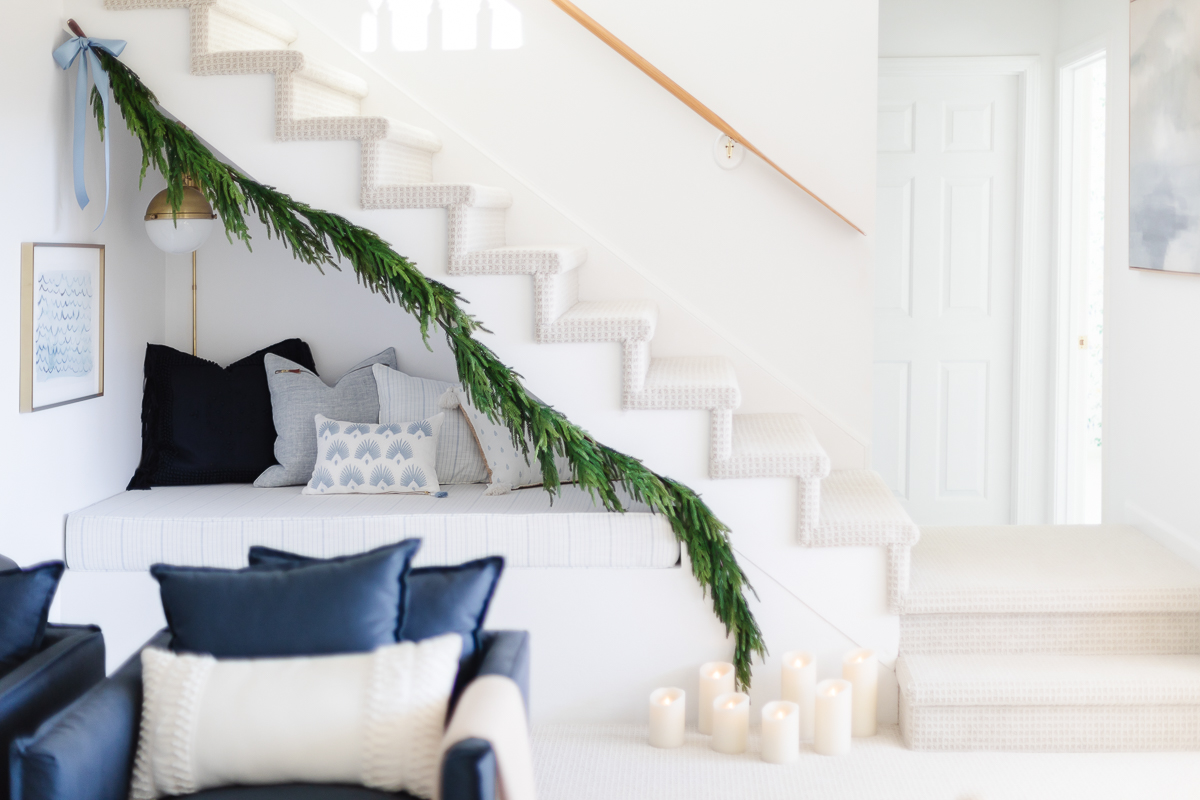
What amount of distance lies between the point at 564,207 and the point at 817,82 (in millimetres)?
895

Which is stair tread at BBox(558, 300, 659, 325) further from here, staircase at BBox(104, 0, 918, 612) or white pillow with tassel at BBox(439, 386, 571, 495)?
white pillow with tassel at BBox(439, 386, 571, 495)

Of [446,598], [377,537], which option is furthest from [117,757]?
[377,537]

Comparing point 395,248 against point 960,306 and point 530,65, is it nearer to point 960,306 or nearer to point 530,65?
point 530,65

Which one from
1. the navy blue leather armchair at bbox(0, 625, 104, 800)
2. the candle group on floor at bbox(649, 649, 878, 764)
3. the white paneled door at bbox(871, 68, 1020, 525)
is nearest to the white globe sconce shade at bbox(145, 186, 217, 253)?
the navy blue leather armchair at bbox(0, 625, 104, 800)

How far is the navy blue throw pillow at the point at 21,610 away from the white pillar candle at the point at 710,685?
5.00 ft

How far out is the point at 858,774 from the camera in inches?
98.2

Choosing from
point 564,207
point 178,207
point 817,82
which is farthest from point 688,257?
point 178,207

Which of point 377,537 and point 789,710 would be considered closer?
point 789,710

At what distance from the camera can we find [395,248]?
107 inches

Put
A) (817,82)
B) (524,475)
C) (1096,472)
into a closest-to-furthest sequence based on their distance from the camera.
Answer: (524,475)
(817,82)
(1096,472)

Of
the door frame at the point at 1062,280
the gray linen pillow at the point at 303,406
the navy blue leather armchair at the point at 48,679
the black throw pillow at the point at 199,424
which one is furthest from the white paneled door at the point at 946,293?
the navy blue leather armchair at the point at 48,679

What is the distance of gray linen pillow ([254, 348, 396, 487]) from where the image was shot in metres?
3.20

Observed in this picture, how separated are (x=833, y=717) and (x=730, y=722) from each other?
25cm

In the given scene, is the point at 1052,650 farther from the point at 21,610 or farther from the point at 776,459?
the point at 21,610
